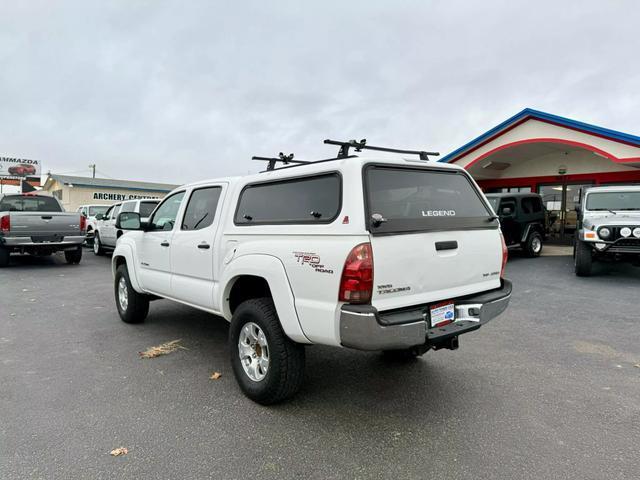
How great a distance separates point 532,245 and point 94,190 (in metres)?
33.0

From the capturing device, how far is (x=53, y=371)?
428 cm

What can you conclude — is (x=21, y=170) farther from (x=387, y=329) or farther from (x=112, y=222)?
(x=387, y=329)

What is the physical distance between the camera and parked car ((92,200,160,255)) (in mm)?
12383

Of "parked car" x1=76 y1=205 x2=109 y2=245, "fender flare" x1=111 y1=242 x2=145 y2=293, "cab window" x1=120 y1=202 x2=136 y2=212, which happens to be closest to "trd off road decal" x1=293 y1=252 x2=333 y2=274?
"fender flare" x1=111 y1=242 x2=145 y2=293

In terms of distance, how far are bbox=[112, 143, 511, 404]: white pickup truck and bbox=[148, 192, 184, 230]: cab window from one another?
0.88 meters

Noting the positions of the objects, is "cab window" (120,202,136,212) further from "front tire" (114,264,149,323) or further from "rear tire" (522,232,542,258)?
"rear tire" (522,232,542,258)

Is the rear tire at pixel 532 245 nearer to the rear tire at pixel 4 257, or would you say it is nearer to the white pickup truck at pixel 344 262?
the white pickup truck at pixel 344 262

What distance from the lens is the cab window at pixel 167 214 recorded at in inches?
203

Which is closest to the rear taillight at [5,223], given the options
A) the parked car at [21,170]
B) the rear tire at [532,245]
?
the rear tire at [532,245]

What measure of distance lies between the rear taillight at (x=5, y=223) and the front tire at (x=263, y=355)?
32.4 feet

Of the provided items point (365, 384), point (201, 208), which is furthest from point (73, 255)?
point (365, 384)

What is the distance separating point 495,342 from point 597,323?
191cm

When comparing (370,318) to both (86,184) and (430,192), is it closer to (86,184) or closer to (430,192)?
(430,192)

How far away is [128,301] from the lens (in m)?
5.91
